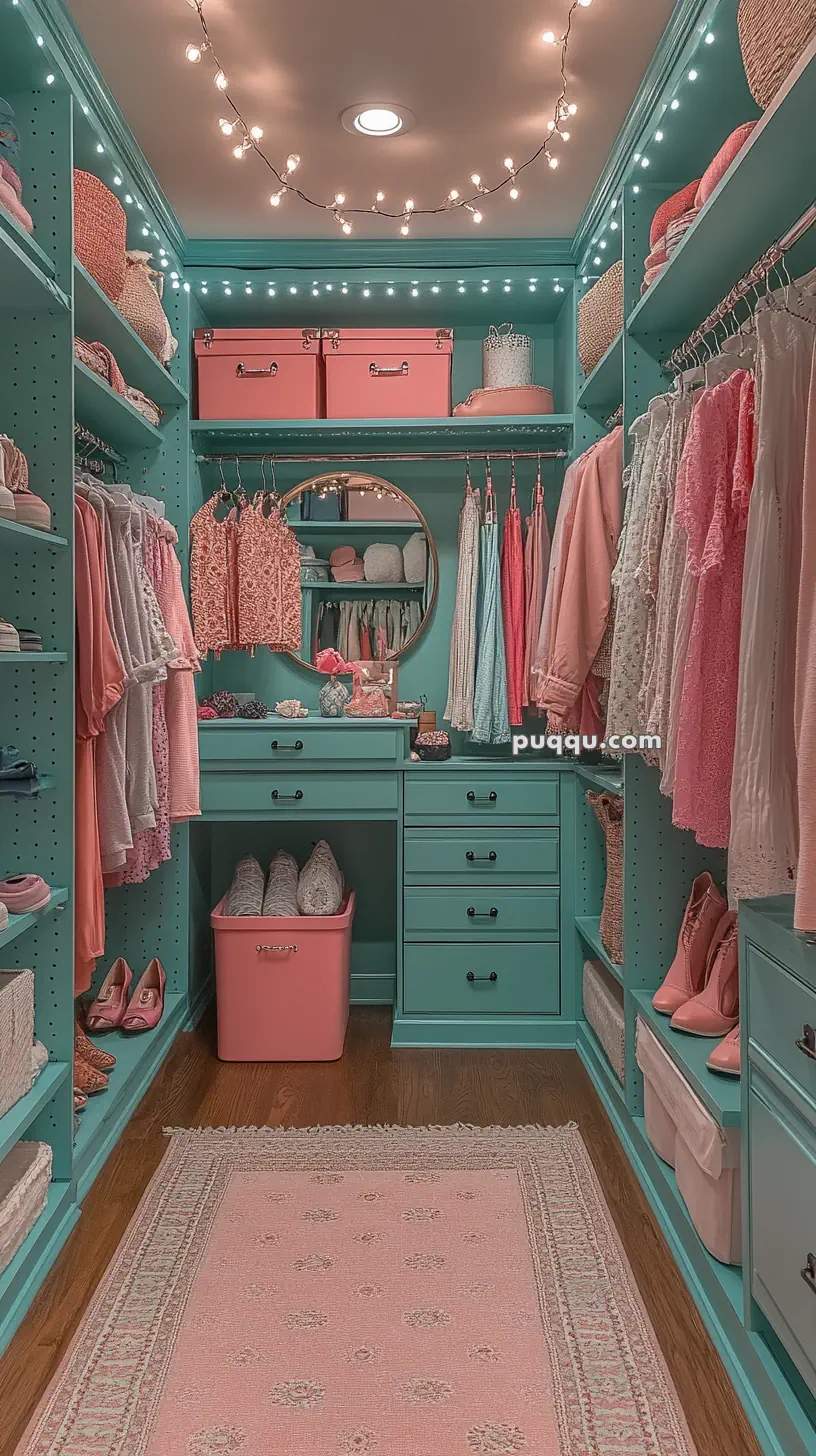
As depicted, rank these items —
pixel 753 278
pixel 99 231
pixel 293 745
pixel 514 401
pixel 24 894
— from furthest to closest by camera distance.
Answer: pixel 514 401, pixel 293 745, pixel 99 231, pixel 24 894, pixel 753 278

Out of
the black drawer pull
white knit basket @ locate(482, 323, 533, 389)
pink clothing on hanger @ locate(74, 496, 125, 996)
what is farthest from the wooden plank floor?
white knit basket @ locate(482, 323, 533, 389)

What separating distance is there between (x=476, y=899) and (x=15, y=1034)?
1.71 m

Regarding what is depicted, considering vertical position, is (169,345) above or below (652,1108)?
above

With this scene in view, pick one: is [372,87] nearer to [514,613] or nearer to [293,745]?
[514,613]

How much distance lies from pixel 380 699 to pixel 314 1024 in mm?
1118

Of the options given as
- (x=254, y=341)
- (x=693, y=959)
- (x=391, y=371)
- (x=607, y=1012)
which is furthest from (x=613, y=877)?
(x=254, y=341)

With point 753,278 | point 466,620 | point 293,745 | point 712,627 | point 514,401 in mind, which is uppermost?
point 514,401

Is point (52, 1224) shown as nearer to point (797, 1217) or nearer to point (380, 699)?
point (797, 1217)

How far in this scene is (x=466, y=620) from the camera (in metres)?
3.51

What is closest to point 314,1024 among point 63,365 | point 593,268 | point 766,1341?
point 766,1341

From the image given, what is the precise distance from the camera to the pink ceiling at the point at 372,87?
2176mm

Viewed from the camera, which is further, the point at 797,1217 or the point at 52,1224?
the point at 52,1224

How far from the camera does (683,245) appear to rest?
192 cm

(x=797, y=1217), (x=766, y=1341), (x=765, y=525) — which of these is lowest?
(x=766, y=1341)
